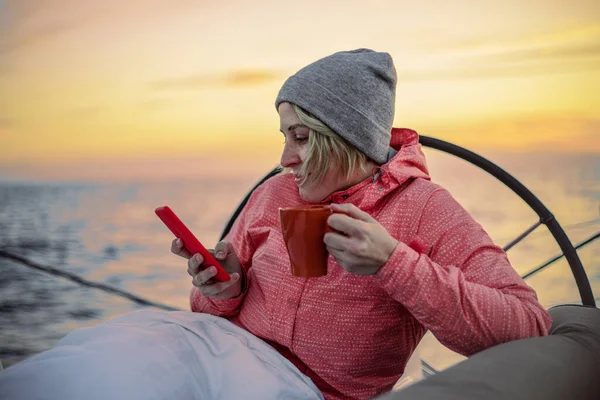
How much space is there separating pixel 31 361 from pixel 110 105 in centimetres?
295

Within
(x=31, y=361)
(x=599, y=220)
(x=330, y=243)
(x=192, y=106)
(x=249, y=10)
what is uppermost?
(x=249, y=10)

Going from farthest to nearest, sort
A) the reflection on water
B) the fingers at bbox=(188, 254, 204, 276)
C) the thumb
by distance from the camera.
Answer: the reflection on water < the thumb < the fingers at bbox=(188, 254, 204, 276)

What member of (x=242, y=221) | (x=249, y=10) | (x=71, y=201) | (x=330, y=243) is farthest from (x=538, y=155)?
(x=71, y=201)

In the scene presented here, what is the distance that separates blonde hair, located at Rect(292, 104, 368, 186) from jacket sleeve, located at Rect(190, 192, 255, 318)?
0.98 feet

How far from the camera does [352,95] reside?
129cm

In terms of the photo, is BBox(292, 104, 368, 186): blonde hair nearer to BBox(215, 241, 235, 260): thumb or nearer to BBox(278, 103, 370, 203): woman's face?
BBox(278, 103, 370, 203): woman's face

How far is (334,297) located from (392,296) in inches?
10.9

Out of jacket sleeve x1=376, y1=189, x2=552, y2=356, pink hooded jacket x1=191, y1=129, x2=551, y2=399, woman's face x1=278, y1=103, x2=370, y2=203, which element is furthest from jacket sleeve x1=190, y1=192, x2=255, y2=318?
jacket sleeve x1=376, y1=189, x2=552, y2=356

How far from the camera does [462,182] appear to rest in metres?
2.56

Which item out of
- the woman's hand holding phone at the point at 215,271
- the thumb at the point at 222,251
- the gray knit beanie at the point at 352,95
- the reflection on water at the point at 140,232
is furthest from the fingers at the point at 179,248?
the reflection on water at the point at 140,232

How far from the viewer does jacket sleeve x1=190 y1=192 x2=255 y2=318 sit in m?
1.44

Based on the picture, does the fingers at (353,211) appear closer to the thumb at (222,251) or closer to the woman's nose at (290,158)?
the woman's nose at (290,158)

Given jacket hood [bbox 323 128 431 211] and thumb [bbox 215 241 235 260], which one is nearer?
jacket hood [bbox 323 128 431 211]

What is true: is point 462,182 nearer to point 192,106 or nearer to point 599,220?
point 599,220
